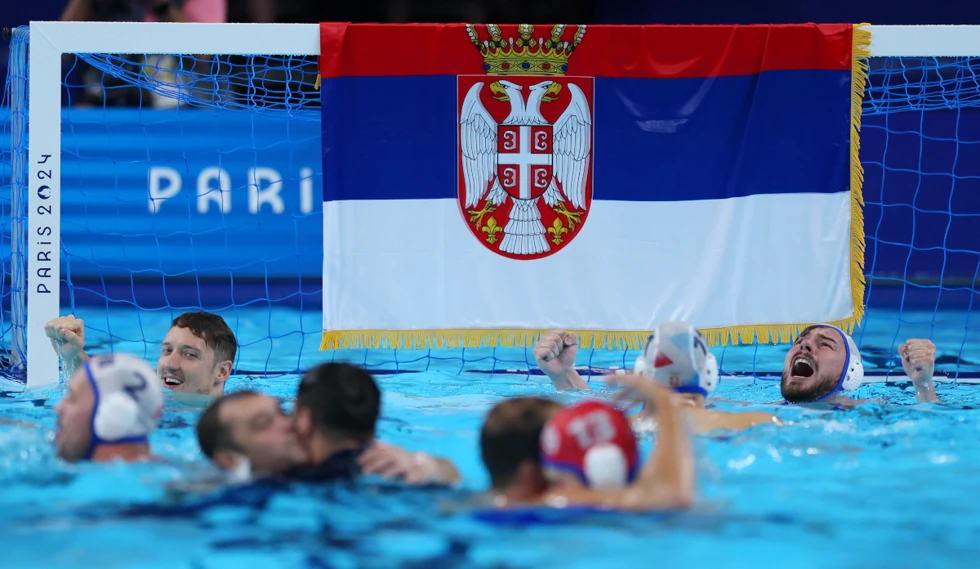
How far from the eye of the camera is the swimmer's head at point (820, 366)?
5.23 m

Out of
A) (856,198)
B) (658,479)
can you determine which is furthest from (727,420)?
(856,198)

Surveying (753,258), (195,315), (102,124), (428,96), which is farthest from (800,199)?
(102,124)

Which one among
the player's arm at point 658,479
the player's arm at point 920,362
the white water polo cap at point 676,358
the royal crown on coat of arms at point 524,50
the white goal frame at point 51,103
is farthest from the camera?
the royal crown on coat of arms at point 524,50

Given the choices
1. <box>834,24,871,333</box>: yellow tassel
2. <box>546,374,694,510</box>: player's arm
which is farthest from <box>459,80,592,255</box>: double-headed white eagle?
<box>546,374,694,510</box>: player's arm

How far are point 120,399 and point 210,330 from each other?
1573 millimetres

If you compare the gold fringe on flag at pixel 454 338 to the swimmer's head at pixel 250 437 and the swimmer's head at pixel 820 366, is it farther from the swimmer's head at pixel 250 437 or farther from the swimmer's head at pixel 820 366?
the swimmer's head at pixel 250 437

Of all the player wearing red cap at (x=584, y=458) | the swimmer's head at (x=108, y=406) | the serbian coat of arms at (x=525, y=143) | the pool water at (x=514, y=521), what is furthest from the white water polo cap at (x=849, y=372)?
the swimmer's head at (x=108, y=406)

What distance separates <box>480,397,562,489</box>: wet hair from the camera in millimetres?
3398

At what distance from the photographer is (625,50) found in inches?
241

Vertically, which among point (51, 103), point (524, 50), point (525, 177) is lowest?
point (525, 177)

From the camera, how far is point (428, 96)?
6.11 metres

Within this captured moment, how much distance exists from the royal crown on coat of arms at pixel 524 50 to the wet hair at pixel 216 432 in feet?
9.33

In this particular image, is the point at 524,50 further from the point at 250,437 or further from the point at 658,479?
the point at 658,479

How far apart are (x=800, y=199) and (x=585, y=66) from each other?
1371mm
